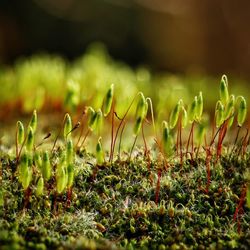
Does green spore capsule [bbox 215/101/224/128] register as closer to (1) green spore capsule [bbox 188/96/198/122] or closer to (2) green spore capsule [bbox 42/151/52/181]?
(1) green spore capsule [bbox 188/96/198/122]

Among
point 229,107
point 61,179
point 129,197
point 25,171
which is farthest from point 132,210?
point 229,107

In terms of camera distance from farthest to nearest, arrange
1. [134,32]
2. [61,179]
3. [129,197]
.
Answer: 1. [134,32]
2. [129,197]
3. [61,179]

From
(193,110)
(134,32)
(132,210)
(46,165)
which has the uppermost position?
(134,32)

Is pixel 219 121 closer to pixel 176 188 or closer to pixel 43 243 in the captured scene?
pixel 176 188

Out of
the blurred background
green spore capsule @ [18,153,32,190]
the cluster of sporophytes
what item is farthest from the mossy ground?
the blurred background

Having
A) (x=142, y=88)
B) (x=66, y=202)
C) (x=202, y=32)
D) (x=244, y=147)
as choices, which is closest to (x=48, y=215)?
(x=66, y=202)

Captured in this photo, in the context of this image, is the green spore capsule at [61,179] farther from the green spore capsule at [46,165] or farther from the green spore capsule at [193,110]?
the green spore capsule at [193,110]

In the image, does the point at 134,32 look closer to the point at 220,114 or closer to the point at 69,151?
the point at 220,114
